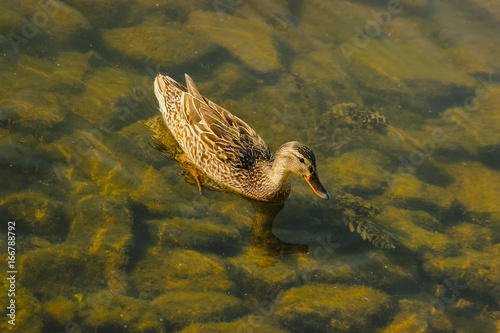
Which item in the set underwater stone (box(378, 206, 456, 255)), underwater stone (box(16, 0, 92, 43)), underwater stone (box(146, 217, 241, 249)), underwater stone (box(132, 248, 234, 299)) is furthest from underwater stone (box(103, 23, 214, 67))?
underwater stone (box(378, 206, 456, 255))

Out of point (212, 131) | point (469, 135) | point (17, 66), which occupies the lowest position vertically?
point (17, 66)

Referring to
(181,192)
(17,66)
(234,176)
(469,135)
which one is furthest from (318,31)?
(17,66)

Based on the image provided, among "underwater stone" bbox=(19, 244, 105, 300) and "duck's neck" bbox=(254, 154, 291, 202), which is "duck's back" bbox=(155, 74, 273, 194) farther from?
"underwater stone" bbox=(19, 244, 105, 300)

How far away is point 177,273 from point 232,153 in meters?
2.22

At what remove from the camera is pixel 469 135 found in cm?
909

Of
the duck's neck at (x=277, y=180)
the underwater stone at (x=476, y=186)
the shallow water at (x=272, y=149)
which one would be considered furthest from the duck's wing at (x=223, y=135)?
the underwater stone at (x=476, y=186)

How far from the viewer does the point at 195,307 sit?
231 inches

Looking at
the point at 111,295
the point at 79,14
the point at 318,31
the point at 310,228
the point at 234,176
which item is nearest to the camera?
the point at 111,295

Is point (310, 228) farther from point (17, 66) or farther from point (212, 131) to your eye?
point (17, 66)

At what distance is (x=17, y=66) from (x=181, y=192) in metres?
3.84

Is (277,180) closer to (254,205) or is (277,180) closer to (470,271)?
(254,205)

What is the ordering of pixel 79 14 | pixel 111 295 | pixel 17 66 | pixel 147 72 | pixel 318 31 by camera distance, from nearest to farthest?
pixel 111 295
pixel 17 66
pixel 147 72
pixel 79 14
pixel 318 31

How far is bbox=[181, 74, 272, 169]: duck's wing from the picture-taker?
772 cm

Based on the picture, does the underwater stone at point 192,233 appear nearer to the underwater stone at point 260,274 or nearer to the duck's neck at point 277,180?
the underwater stone at point 260,274
